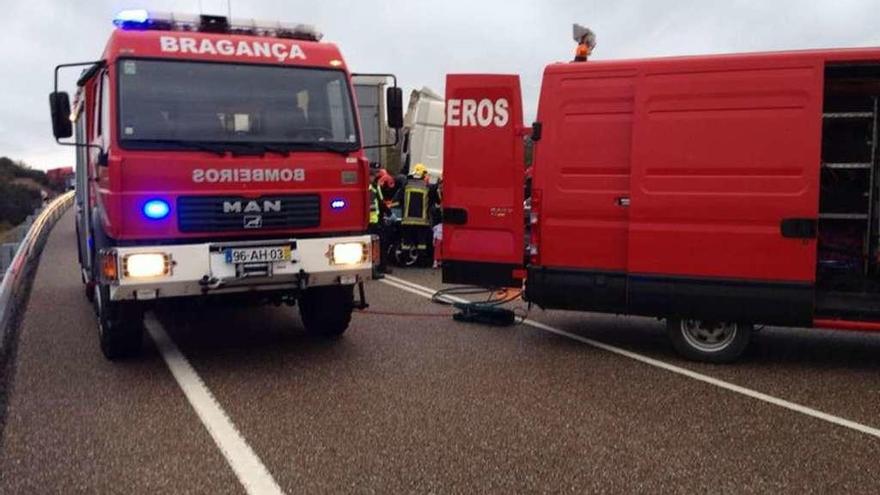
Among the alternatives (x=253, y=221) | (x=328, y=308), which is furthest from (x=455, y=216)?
(x=253, y=221)

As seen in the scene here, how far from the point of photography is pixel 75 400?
5633 mm

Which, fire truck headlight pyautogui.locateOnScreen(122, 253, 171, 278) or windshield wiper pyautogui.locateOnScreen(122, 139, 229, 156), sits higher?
windshield wiper pyautogui.locateOnScreen(122, 139, 229, 156)

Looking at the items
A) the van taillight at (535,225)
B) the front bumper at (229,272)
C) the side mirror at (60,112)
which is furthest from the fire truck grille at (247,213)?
the van taillight at (535,225)

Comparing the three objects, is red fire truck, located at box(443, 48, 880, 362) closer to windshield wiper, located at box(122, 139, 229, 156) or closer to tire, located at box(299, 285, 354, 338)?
tire, located at box(299, 285, 354, 338)

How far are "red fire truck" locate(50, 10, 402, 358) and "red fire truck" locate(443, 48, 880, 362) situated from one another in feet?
4.16

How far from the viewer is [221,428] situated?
4.99 m

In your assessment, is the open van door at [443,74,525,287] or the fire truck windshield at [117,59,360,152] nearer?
the fire truck windshield at [117,59,360,152]

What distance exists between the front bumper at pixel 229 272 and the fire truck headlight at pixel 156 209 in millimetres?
230

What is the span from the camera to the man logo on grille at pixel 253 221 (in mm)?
6324

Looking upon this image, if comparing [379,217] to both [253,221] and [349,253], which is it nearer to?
[349,253]

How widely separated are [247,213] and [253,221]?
0.08 meters

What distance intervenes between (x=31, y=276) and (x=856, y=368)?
38.2 feet

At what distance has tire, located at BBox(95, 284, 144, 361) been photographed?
21.1 feet

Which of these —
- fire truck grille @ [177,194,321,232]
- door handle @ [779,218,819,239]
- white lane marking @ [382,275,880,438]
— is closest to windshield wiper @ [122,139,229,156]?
fire truck grille @ [177,194,321,232]
